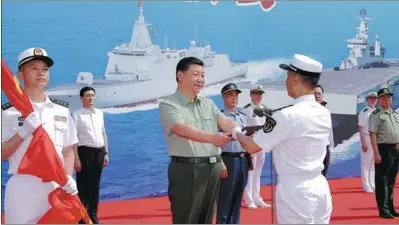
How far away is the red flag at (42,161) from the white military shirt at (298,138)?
84 centimetres

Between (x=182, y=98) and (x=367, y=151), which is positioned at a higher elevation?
(x=182, y=98)

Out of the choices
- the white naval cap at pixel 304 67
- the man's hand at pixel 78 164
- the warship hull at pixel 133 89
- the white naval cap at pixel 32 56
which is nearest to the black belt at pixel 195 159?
the white naval cap at pixel 304 67

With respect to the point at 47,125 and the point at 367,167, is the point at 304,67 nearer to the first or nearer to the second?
the point at 47,125

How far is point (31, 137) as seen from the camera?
116 inches

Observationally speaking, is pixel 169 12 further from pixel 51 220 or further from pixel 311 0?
pixel 51 220

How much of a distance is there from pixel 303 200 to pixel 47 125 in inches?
43.8

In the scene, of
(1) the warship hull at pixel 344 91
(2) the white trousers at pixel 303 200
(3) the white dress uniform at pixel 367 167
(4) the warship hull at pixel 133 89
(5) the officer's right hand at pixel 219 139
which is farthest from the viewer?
(1) the warship hull at pixel 344 91

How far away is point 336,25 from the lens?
6605 mm

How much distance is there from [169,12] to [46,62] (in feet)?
10.9

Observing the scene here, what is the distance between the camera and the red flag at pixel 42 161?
289cm

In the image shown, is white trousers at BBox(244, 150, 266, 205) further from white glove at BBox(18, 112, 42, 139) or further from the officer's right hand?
white glove at BBox(18, 112, 42, 139)

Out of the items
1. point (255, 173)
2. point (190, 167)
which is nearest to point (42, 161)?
point (190, 167)

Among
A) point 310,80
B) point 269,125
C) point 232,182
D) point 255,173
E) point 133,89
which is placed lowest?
point 255,173

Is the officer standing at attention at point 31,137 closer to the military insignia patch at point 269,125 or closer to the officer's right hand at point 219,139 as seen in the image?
the officer's right hand at point 219,139
